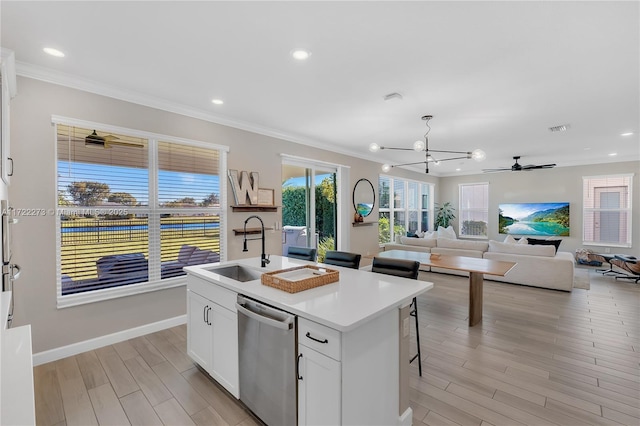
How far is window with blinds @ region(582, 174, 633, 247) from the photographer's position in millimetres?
6734

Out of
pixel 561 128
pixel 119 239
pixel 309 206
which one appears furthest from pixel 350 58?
pixel 561 128

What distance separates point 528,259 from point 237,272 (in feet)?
16.4

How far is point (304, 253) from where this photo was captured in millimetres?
3258

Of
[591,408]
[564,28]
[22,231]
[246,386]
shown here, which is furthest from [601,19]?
[22,231]

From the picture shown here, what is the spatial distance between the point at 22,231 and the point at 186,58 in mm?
2085

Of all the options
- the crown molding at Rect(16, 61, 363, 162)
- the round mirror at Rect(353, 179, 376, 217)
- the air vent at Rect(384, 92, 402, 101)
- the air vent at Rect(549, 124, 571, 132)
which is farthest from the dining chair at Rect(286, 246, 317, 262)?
the air vent at Rect(549, 124, 571, 132)

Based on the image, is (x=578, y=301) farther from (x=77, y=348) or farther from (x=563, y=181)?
(x=77, y=348)

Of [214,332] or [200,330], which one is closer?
[214,332]

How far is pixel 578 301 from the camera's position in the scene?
4.26 meters

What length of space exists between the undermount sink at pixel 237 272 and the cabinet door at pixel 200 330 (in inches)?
11.1

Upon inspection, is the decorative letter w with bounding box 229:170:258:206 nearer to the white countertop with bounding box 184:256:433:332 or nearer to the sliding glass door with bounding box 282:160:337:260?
the sliding glass door with bounding box 282:160:337:260

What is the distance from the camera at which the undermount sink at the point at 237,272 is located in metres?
2.59

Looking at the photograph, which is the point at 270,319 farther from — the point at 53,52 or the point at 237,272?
the point at 53,52

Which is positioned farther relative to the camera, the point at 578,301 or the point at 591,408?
the point at 578,301
